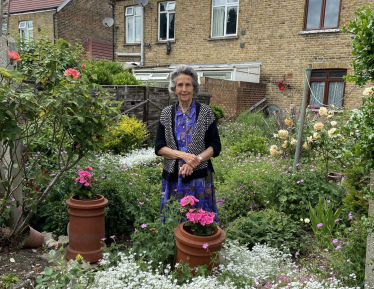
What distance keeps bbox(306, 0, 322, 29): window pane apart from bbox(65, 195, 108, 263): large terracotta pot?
→ 41.3 ft

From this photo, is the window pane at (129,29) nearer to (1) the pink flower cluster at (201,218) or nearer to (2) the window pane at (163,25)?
(2) the window pane at (163,25)

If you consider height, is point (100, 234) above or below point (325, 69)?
below

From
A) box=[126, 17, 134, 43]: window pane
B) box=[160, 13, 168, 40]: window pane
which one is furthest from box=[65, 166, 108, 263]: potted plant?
box=[126, 17, 134, 43]: window pane

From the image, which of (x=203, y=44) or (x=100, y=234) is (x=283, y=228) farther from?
(x=203, y=44)

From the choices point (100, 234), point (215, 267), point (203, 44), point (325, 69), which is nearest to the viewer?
point (215, 267)

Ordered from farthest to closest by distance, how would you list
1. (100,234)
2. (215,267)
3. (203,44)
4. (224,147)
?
(203,44), (224,147), (100,234), (215,267)

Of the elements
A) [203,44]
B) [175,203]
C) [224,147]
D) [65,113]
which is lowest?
[224,147]

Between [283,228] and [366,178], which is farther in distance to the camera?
[283,228]

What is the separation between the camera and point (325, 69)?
13.0 m

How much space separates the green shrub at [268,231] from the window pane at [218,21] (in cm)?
1276

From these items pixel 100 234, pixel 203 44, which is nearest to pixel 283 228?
pixel 100 234

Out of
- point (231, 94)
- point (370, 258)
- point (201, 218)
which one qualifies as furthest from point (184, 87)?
point (231, 94)

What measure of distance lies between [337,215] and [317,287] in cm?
144

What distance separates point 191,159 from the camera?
9.51ft
